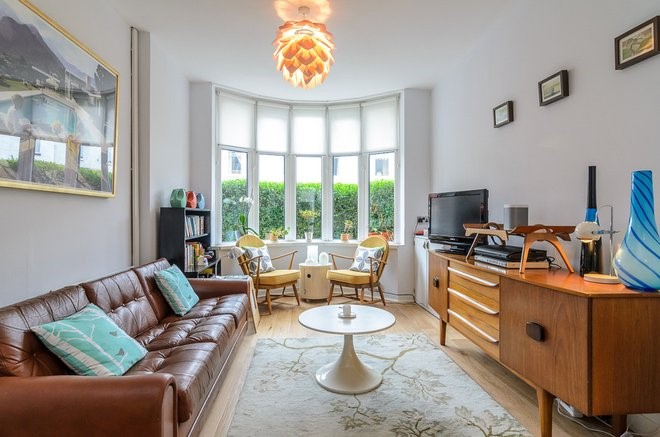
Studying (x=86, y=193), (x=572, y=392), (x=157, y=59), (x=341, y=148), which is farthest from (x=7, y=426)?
(x=341, y=148)

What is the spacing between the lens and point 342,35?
3330mm

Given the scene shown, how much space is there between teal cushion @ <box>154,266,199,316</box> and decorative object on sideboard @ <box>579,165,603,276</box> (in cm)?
281

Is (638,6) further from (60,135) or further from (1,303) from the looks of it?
(1,303)

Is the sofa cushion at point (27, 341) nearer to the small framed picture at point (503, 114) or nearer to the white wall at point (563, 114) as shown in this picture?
the white wall at point (563, 114)

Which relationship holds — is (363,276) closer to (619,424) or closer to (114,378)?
(619,424)

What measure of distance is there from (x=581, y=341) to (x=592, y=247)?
2.28 ft

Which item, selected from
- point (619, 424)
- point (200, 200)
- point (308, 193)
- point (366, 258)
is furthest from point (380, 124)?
point (619, 424)

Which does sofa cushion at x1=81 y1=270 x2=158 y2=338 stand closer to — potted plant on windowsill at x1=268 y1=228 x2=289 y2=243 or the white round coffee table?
the white round coffee table

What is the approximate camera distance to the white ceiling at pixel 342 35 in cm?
286

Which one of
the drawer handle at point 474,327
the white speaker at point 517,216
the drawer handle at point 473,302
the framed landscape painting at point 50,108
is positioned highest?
the framed landscape painting at point 50,108

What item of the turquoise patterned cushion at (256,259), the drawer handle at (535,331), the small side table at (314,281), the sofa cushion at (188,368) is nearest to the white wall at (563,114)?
the drawer handle at (535,331)

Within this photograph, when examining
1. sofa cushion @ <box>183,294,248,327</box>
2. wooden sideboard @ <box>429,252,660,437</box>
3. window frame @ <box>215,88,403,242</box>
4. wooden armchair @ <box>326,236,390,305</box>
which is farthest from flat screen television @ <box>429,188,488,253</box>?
sofa cushion @ <box>183,294,248,327</box>

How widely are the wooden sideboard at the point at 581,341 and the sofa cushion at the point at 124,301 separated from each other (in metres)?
2.40

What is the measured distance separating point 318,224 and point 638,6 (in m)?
4.28
